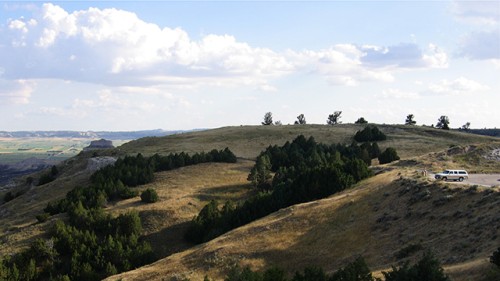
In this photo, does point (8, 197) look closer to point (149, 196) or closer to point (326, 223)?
point (149, 196)

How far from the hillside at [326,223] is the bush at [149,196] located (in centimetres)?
117

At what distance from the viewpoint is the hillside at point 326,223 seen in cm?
2997

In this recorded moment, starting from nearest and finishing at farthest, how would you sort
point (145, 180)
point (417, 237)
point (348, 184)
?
point (417, 237)
point (348, 184)
point (145, 180)

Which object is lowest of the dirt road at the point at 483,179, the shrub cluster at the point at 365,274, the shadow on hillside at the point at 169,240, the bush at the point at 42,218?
the shadow on hillside at the point at 169,240

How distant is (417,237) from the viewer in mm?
30734

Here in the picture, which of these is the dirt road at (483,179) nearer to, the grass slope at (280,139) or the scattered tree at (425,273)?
the scattered tree at (425,273)

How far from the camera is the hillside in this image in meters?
30.0

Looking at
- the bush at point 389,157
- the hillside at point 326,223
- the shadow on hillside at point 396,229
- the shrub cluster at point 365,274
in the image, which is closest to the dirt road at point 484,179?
the hillside at point 326,223

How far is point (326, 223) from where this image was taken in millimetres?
38812

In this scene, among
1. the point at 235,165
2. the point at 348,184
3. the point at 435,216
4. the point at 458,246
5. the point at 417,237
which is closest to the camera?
the point at 458,246

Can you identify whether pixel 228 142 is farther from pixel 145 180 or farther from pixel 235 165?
pixel 145 180

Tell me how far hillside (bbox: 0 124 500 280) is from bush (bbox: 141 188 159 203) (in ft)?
3.83

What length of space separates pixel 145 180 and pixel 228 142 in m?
35.4

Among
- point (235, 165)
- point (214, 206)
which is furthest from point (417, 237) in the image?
point (235, 165)
